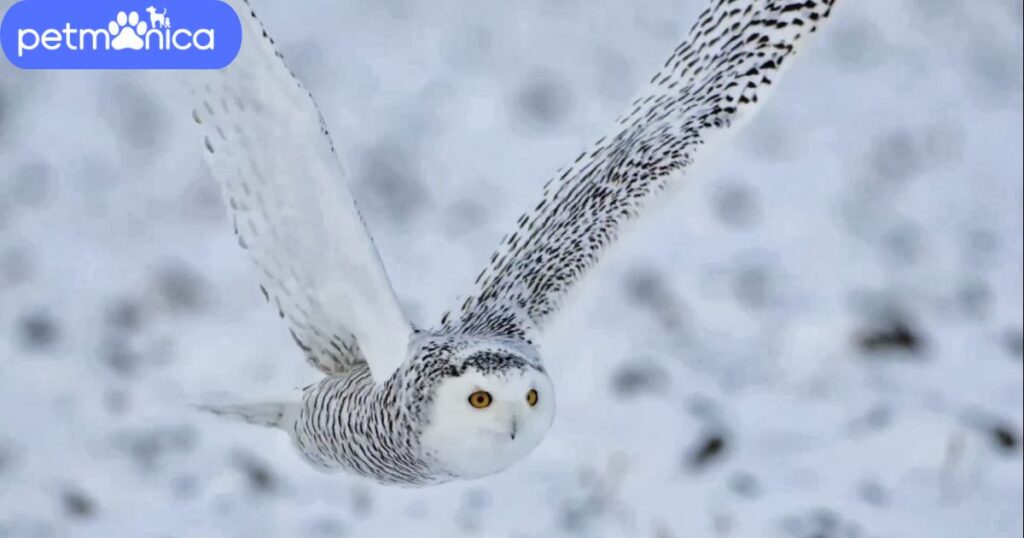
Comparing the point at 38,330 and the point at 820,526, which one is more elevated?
the point at 38,330

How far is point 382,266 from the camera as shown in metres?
0.89

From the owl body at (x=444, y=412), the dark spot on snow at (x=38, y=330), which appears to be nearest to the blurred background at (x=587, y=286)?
the dark spot on snow at (x=38, y=330)

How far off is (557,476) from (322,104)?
441 mm

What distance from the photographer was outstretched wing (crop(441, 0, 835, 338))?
1.01 m

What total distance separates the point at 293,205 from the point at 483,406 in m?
0.22

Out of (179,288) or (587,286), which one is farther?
(179,288)

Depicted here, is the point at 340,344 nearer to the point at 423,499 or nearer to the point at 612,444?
the point at 423,499

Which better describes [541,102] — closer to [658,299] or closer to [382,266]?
[658,299]

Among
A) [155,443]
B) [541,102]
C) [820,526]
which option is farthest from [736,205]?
[155,443]

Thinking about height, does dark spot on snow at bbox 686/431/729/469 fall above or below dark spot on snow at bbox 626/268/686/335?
below

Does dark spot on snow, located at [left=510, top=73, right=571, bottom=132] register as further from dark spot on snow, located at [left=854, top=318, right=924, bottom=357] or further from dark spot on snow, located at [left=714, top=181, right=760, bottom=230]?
dark spot on snow, located at [left=854, top=318, right=924, bottom=357]

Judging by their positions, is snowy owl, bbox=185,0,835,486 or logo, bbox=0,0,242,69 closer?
snowy owl, bbox=185,0,835,486

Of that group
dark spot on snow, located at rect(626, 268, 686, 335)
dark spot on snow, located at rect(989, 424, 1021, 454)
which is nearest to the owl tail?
dark spot on snow, located at rect(626, 268, 686, 335)

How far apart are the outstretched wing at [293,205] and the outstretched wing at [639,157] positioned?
0.34 feet
